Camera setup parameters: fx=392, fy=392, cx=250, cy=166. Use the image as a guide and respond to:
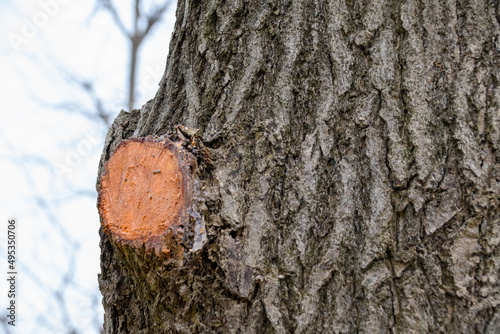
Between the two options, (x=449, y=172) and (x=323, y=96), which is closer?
(x=449, y=172)

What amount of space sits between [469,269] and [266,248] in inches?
18.9

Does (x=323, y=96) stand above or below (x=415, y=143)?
above

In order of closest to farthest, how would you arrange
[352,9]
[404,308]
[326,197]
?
[404,308] → [326,197] → [352,9]

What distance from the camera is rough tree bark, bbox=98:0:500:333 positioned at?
3.07 ft

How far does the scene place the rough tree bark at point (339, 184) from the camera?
937 millimetres

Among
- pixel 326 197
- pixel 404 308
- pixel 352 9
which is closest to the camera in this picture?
pixel 404 308

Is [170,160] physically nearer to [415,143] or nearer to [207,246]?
[207,246]

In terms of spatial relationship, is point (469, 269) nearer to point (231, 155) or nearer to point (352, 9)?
point (231, 155)

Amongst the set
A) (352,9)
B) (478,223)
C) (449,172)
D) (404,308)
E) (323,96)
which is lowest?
(404,308)

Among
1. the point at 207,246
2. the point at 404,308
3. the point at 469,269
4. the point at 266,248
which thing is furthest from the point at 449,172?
the point at 207,246

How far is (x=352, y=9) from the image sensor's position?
1129 millimetres

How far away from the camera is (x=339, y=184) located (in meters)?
1.02

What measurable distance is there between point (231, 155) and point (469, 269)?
2.13 feet

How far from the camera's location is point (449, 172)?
38.2 inches
